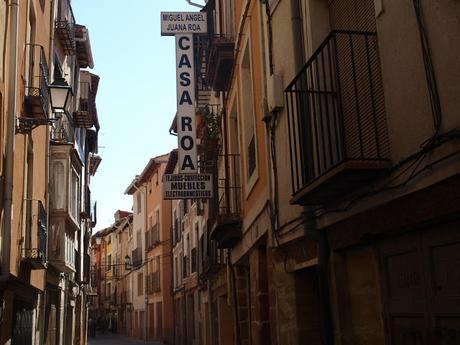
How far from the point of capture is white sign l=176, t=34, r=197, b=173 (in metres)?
14.3

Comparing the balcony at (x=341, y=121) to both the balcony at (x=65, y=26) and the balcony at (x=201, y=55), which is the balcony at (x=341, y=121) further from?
the balcony at (x=65, y=26)

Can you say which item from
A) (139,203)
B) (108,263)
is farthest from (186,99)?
(108,263)

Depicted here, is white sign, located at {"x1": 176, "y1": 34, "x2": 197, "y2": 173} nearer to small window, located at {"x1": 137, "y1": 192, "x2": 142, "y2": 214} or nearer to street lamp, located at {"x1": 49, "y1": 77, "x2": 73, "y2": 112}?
street lamp, located at {"x1": 49, "y1": 77, "x2": 73, "y2": 112}

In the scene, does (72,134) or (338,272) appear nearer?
(338,272)

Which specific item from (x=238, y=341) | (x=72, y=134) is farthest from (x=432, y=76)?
(x=72, y=134)

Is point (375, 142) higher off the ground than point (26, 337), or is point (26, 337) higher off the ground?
point (375, 142)

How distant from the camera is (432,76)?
13.3ft

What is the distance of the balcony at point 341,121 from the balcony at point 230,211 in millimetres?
5382

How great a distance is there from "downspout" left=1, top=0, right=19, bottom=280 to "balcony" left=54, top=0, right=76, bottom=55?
707 centimetres

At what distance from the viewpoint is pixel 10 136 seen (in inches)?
362

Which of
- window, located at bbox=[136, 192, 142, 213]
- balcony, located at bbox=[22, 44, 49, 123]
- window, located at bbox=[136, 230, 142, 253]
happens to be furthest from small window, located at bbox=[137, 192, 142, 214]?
balcony, located at bbox=[22, 44, 49, 123]

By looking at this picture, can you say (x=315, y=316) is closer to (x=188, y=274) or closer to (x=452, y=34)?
(x=452, y=34)

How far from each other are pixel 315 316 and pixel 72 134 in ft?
44.9

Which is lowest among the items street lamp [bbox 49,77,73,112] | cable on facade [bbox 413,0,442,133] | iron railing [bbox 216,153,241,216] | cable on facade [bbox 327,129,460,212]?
cable on facade [bbox 327,129,460,212]
